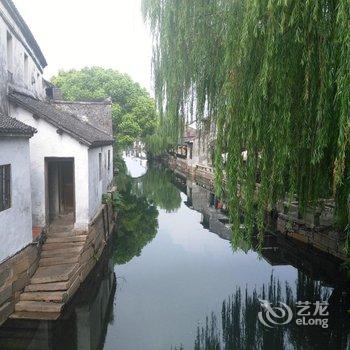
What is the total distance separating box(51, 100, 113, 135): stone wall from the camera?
78.6ft

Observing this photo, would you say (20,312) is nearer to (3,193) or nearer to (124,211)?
(3,193)

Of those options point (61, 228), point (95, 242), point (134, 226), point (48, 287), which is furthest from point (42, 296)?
point (134, 226)

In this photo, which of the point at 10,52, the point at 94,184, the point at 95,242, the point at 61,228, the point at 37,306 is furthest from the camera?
the point at 94,184

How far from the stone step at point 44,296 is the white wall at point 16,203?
4.34 feet

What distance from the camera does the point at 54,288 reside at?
9.75m

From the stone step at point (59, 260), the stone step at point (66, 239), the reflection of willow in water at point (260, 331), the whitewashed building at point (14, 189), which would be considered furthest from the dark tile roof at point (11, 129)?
the reflection of willow in water at point (260, 331)

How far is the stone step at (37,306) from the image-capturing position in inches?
365

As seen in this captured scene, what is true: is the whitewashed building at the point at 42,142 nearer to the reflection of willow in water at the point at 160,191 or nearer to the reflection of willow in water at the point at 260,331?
the reflection of willow in water at the point at 260,331

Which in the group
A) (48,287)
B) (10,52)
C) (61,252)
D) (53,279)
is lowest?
(48,287)

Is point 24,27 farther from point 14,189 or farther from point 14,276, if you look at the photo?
point 14,276

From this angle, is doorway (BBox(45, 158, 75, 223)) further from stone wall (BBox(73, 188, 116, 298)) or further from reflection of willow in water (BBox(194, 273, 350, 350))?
reflection of willow in water (BBox(194, 273, 350, 350))

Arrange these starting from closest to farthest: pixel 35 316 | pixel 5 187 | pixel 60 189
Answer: pixel 5 187 < pixel 35 316 < pixel 60 189

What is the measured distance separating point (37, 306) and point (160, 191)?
87.7ft

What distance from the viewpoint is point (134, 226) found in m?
21.8
